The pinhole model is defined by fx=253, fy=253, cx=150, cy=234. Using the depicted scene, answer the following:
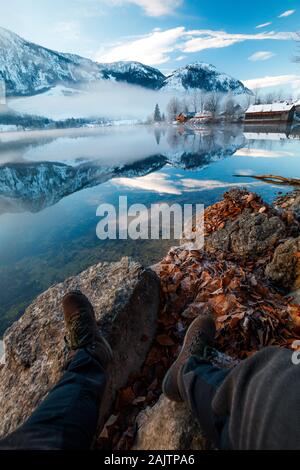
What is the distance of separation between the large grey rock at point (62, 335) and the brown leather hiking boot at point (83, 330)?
0.24 meters

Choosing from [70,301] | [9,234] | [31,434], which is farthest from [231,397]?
[9,234]

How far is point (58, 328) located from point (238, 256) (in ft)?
14.3

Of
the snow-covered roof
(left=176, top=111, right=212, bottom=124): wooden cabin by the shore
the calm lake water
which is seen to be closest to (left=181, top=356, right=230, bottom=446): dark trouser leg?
the calm lake water

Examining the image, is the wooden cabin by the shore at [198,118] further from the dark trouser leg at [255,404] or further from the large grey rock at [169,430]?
the dark trouser leg at [255,404]

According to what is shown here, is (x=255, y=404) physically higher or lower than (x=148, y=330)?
higher

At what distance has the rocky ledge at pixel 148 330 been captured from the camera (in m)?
2.56

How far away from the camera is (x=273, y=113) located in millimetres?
72500

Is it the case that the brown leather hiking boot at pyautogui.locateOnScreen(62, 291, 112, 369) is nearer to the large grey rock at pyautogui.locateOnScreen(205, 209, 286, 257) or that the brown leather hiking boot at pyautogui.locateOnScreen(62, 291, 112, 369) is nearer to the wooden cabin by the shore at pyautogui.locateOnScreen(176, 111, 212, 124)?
the large grey rock at pyautogui.locateOnScreen(205, 209, 286, 257)

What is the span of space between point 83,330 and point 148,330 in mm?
980

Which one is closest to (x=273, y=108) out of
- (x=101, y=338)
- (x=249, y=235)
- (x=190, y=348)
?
(x=249, y=235)

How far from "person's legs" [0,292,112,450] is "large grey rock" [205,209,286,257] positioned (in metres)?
4.29

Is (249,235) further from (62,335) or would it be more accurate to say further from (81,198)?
(81,198)

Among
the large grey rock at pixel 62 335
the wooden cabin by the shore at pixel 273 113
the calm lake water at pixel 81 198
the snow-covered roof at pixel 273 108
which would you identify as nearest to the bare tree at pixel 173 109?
the snow-covered roof at pixel 273 108

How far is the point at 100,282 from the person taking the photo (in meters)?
3.99
